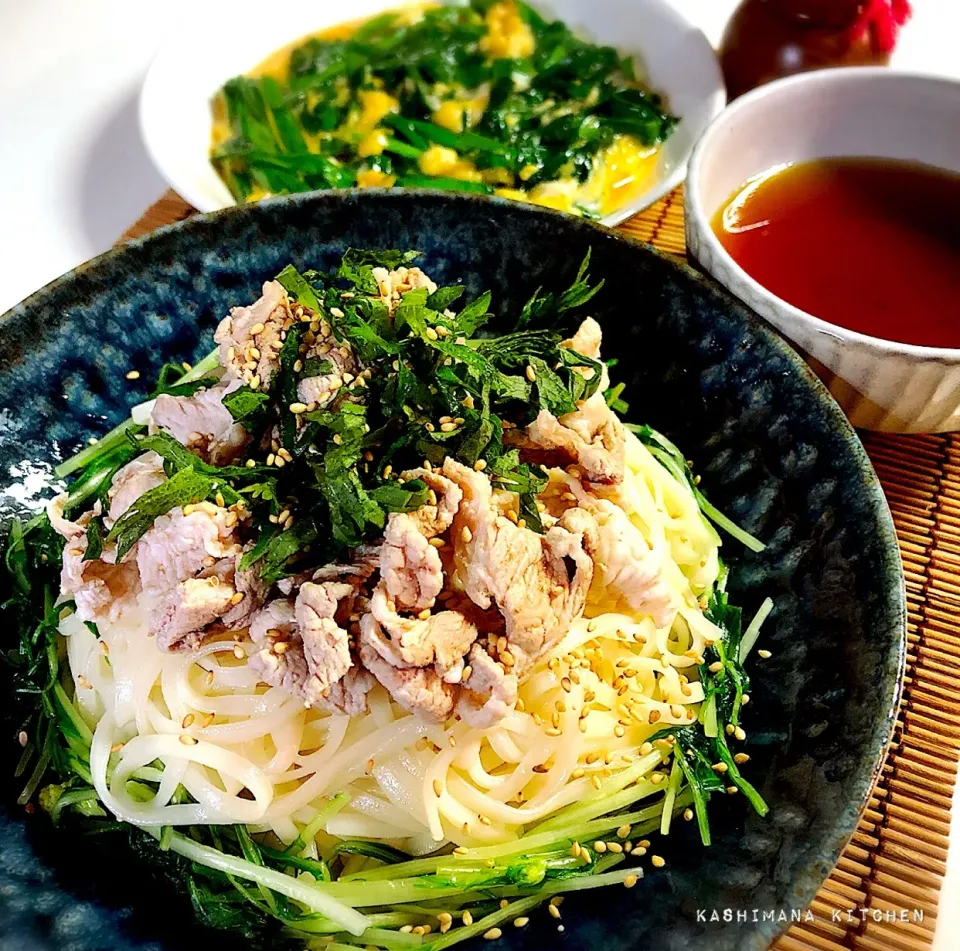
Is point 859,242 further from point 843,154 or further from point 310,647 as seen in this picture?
point 310,647

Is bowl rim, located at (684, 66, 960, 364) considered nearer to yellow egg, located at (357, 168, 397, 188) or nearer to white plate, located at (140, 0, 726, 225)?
white plate, located at (140, 0, 726, 225)

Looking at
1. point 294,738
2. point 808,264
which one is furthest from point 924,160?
point 294,738

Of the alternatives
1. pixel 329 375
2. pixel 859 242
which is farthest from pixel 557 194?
pixel 329 375

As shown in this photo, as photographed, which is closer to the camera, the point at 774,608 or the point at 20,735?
the point at 20,735

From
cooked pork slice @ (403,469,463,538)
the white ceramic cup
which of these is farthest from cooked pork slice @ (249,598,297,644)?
the white ceramic cup

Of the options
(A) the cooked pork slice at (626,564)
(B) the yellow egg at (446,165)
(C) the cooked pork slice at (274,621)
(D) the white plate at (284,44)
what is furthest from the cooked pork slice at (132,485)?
(B) the yellow egg at (446,165)

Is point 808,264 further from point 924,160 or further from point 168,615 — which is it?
point 168,615

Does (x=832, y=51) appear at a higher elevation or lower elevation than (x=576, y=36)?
lower

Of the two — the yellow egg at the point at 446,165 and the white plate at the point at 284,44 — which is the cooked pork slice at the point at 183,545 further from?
the yellow egg at the point at 446,165
